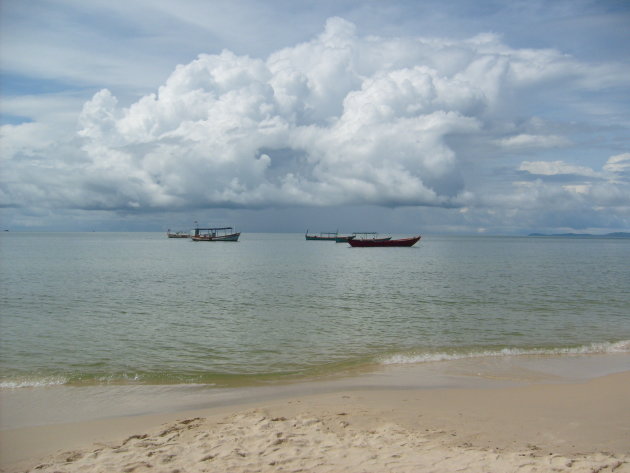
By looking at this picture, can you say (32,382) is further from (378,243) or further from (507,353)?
(378,243)

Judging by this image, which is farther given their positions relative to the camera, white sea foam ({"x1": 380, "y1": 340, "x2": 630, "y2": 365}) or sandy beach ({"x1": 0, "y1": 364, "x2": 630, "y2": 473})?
white sea foam ({"x1": 380, "y1": 340, "x2": 630, "y2": 365})

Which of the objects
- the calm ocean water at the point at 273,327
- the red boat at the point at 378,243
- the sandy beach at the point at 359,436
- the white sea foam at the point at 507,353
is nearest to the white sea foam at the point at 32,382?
the calm ocean water at the point at 273,327

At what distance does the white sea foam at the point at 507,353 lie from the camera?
16188 mm

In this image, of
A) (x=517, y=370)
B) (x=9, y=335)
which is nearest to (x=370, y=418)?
(x=517, y=370)

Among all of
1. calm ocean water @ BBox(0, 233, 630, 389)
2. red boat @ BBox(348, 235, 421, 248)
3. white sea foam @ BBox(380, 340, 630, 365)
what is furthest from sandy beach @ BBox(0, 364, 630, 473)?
red boat @ BBox(348, 235, 421, 248)

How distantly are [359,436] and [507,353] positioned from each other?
10654 millimetres

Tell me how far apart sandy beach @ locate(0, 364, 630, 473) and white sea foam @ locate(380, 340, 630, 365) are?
415cm

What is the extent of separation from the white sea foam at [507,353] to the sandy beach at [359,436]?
4149 millimetres

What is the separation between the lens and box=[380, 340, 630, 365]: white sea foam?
637 inches

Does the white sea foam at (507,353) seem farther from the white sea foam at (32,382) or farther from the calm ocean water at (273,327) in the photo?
the white sea foam at (32,382)

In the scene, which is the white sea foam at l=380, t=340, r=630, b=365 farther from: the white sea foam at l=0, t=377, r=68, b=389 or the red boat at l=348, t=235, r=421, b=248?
the red boat at l=348, t=235, r=421, b=248

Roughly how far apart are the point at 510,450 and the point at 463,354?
Result: 31.0 feet

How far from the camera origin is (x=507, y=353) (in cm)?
1708

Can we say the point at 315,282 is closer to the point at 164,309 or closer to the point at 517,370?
the point at 164,309
